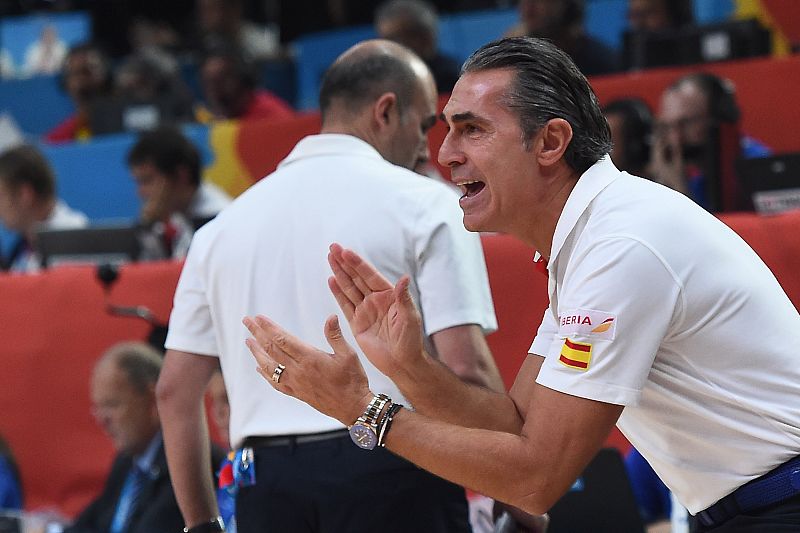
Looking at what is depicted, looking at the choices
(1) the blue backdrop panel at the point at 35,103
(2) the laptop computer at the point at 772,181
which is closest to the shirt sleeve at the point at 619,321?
(2) the laptop computer at the point at 772,181

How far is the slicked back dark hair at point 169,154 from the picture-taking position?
5715 millimetres

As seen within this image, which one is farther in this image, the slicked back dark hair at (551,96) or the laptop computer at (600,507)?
the laptop computer at (600,507)

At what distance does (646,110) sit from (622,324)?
3.22 meters

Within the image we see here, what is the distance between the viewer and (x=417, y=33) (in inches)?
257

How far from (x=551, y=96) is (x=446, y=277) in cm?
55

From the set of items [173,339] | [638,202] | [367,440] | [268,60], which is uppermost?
[638,202]

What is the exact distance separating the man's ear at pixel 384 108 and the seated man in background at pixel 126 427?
155 cm

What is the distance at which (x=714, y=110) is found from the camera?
4746 mm

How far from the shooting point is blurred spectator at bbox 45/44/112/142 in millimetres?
8328

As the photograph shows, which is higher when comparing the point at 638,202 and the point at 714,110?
the point at 638,202

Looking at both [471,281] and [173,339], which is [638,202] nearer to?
[471,281]

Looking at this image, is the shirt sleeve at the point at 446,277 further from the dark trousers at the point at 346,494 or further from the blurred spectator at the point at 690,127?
the blurred spectator at the point at 690,127

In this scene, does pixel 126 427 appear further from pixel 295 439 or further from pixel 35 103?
pixel 35 103

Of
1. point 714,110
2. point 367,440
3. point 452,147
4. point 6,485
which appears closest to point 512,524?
point 367,440
